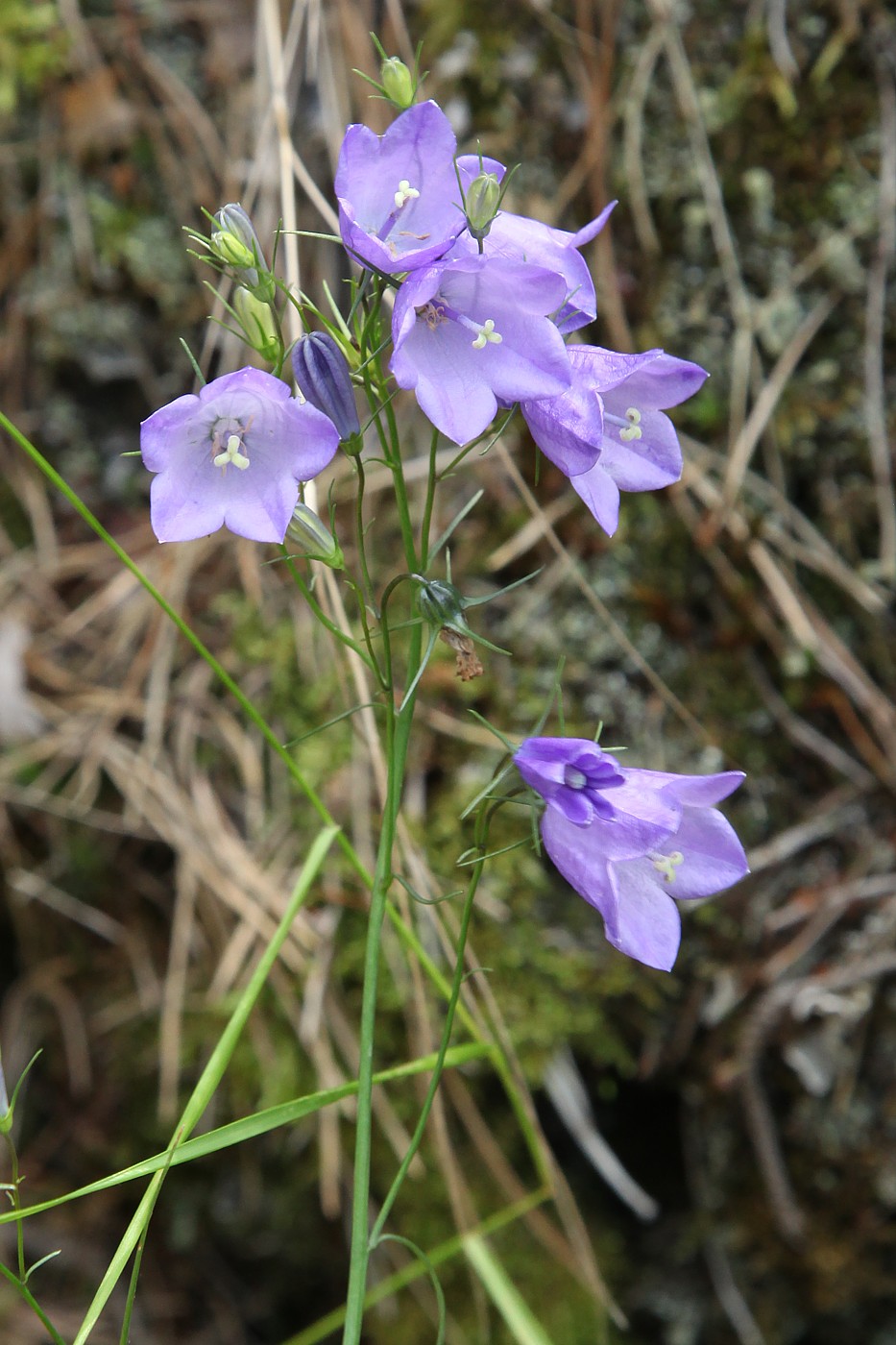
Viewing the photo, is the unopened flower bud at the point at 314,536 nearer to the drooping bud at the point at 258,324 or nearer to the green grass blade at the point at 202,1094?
the drooping bud at the point at 258,324

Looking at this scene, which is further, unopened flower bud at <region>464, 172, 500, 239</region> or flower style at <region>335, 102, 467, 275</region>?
flower style at <region>335, 102, 467, 275</region>

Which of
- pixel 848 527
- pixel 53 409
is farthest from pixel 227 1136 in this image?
pixel 53 409

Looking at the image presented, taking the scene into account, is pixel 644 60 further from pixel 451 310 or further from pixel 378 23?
pixel 451 310

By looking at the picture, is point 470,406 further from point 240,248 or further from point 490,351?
point 240,248

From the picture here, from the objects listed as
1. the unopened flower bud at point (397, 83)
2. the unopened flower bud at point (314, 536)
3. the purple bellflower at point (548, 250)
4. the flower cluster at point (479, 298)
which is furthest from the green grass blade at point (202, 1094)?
the unopened flower bud at point (397, 83)

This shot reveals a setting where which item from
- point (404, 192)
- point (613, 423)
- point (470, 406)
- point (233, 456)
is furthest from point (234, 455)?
point (613, 423)

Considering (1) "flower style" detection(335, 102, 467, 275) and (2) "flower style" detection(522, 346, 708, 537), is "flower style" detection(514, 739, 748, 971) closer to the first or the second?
(2) "flower style" detection(522, 346, 708, 537)

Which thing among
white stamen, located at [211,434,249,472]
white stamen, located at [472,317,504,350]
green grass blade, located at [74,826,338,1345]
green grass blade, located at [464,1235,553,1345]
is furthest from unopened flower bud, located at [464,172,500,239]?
green grass blade, located at [464,1235,553,1345]
